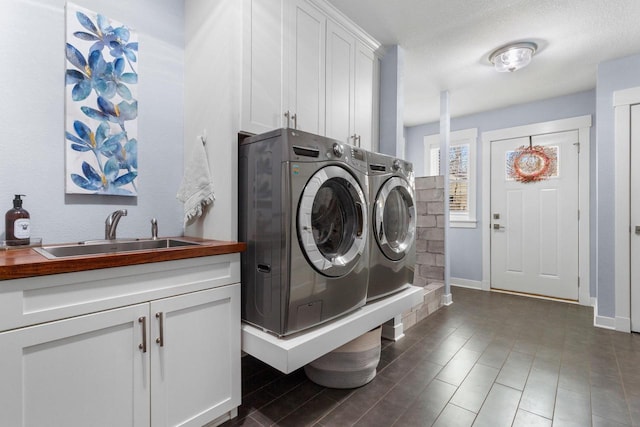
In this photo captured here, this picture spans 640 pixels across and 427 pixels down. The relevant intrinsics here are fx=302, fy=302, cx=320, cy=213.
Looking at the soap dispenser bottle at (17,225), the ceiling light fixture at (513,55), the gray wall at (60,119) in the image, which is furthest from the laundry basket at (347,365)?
the ceiling light fixture at (513,55)

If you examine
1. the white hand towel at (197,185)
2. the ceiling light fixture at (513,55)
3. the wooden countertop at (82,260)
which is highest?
the ceiling light fixture at (513,55)

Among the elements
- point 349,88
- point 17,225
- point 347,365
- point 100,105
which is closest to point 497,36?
point 349,88

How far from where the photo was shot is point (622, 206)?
291 centimetres

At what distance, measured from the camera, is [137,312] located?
3.98 ft

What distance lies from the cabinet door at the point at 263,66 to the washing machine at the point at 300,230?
214 millimetres

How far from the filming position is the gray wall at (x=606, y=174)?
116 inches

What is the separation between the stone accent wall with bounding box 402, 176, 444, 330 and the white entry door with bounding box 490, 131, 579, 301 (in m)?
1.18

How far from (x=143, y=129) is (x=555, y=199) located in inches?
182

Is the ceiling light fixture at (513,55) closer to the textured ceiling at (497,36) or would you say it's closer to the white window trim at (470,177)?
the textured ceiling at (497,36)

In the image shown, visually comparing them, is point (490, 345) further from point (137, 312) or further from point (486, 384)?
point (137, 312)

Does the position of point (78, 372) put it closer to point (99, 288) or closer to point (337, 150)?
point (99, 288)

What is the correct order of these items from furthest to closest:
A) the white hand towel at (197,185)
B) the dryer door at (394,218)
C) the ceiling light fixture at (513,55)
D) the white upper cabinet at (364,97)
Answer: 1. the ceiling light fixture at (513,55)
2. the white upper cabinet at (364,97)
3. the dryer door at (394,218)
4. the white hand towel at (197,185)

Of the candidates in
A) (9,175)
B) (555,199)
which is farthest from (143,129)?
(555,199)

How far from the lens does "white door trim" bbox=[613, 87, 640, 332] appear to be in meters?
2.87
